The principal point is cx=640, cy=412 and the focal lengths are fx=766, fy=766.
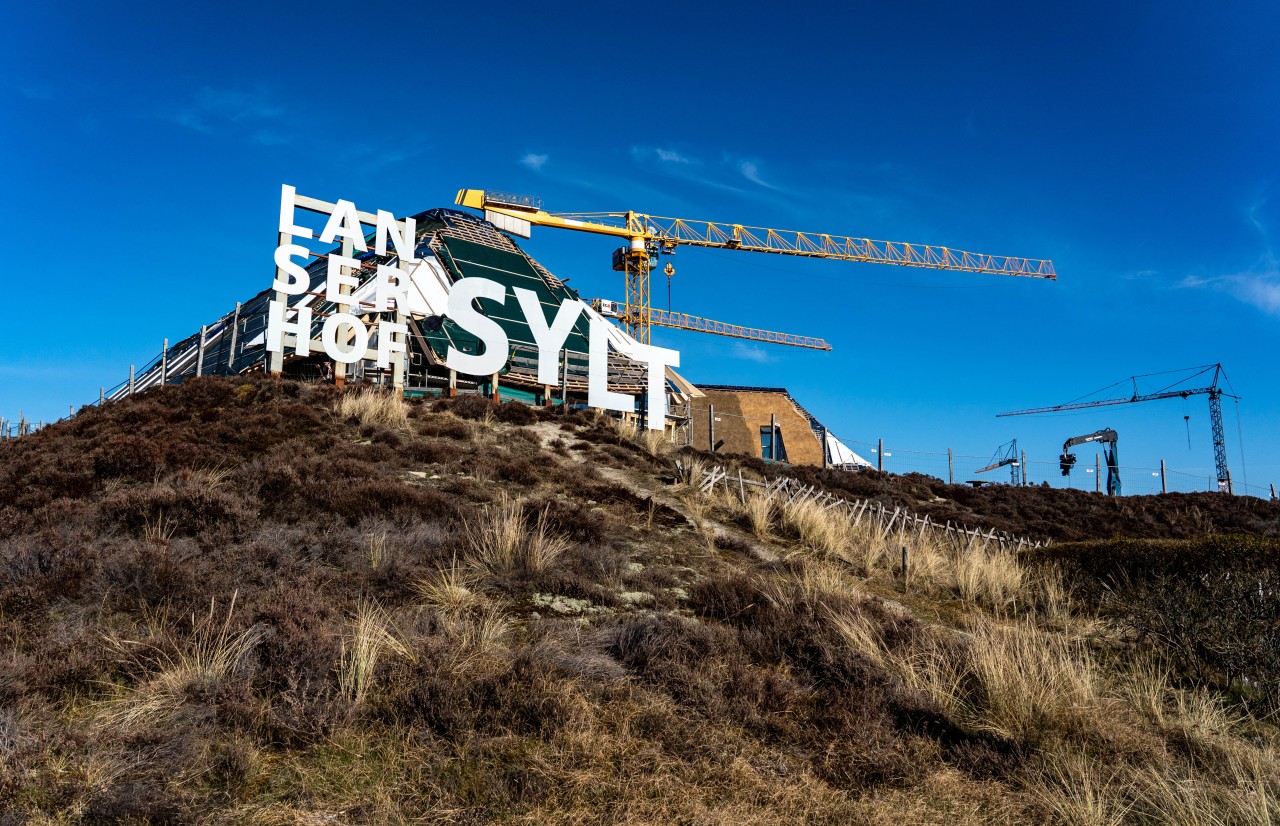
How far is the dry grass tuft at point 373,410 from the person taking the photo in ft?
58.1

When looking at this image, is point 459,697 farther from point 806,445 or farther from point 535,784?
point 806,445

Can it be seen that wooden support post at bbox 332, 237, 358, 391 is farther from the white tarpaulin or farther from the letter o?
the white tarpaulin

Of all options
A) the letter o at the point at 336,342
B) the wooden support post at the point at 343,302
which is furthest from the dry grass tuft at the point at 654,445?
the wooden support post at the point at 343,302

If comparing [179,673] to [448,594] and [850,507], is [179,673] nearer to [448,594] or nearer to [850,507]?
[448,594]

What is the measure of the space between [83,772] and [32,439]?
16409 millimetres

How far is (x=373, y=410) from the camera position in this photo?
17859 mm

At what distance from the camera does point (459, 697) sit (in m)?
4.99

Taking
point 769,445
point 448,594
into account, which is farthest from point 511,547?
point 769,445

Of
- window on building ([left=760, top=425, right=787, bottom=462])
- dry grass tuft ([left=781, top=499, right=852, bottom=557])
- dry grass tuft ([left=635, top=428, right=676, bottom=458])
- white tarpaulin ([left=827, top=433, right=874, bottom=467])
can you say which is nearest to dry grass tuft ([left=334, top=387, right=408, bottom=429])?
dry grass tuft ([left=635, top=428, right=676, bottom=458])

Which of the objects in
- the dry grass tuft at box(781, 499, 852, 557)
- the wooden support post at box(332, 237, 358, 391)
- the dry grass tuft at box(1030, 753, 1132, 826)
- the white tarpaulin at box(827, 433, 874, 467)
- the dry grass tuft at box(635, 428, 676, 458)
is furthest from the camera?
the white tarpaulin at box(827, 433, 874, 467)

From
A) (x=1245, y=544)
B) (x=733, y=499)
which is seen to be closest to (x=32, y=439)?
(x=733, y=499)

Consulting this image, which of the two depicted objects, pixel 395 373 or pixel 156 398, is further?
pixel 395 373

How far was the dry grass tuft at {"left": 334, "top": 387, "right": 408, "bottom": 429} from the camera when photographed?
58.1 ft

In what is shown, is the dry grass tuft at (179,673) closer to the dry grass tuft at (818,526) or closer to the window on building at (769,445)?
the dry grass tuft at (818,526)
